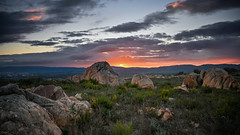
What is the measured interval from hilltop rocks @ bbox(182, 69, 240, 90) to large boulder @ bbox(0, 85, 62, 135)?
14282 millimetres

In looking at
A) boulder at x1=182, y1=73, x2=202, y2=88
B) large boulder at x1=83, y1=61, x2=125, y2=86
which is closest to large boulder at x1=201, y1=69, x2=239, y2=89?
boulder at x1=182, y1=73, x2=202, y2=88

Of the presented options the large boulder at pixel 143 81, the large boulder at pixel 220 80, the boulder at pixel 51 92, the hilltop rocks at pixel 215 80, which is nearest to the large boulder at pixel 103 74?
the large boulder at pixel 143 81

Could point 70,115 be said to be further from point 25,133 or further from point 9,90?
point 9,90

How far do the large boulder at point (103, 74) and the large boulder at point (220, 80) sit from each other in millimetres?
10186

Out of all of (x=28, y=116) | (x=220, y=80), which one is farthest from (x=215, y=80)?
(x=28, y=116)

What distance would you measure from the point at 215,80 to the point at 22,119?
15471 millimetres

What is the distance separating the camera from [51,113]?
3.51 meters

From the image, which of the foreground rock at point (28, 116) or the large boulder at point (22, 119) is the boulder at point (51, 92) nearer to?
the foreground rock at point (28, 116)

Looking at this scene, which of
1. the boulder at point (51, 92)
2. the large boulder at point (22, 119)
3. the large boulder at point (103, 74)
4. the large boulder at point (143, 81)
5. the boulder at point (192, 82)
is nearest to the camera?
the large boulder at point (22, 119)

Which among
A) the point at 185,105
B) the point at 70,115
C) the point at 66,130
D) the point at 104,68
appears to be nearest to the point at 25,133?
the point at 66,130

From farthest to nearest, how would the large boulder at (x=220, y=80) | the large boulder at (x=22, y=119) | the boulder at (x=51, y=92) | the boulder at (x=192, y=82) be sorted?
the boulder at (x=192, y=82)
the large boulder at (x=220, y=80)
the boulder at (x=51, y=92)
the large boulder at (x=22, y=119)

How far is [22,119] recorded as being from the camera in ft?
8.13

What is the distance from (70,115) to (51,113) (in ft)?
1.71

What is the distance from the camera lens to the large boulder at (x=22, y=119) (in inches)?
89.8
